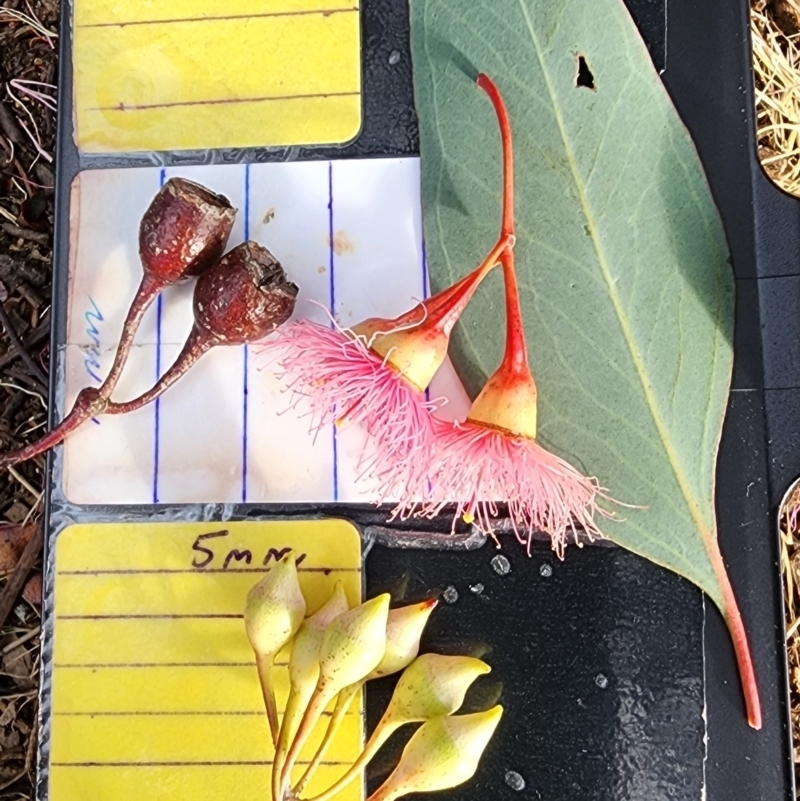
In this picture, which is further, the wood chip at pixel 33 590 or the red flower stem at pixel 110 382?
the wood chip at pixel 33 590

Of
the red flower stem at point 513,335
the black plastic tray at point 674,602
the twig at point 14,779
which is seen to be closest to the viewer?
the red flower stem at point 513,335

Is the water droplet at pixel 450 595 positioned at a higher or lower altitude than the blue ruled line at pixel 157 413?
lower

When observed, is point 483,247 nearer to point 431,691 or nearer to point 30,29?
point 431,691

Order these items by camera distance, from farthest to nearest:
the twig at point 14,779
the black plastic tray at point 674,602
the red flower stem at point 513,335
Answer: the twig at point 14,779
the black plastic tray at point 674,602
the red flower stem at point 513,335

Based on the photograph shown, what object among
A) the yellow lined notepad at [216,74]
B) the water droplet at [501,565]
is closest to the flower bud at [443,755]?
the water droplet at [501,565]

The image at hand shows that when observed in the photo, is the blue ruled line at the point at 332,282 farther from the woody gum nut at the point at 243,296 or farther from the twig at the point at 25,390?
the twig at the point at 25,390

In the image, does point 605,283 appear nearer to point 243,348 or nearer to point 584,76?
point 584,76
